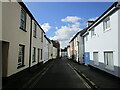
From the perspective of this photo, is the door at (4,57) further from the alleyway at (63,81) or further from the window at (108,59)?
the window at (108,59)

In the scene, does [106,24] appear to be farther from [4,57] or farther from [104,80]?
[4,57]

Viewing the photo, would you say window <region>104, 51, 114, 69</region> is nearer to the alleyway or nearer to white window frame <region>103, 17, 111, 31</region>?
the alleyway

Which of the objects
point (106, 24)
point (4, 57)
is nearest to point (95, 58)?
point (106, 24)

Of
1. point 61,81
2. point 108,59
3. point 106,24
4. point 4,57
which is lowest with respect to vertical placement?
point 61,81

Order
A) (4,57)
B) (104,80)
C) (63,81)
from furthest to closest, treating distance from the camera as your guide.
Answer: (104,80)
(63,81)
(4,57)

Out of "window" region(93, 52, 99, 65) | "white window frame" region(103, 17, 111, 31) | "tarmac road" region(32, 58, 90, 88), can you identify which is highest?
"white window frame" region(103, 17, 111, 31)

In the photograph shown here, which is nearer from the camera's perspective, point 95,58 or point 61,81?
point 61,81

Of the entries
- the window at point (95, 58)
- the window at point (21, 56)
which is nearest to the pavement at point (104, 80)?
the window at point (95, 58)

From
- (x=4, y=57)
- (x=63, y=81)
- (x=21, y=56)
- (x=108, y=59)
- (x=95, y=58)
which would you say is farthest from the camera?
(x=95, y=58)

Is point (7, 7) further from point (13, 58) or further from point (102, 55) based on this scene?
point (102, 55)

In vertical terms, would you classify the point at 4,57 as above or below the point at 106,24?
below

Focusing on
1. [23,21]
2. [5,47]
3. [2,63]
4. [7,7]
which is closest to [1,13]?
[7,7]

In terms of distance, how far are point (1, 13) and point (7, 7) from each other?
768 millimetres

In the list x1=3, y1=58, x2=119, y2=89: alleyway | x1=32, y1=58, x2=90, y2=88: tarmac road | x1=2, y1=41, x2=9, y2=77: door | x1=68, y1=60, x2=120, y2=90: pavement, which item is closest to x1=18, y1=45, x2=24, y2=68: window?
x1=3, y1=58, x2=119, y2=89: alleyway
